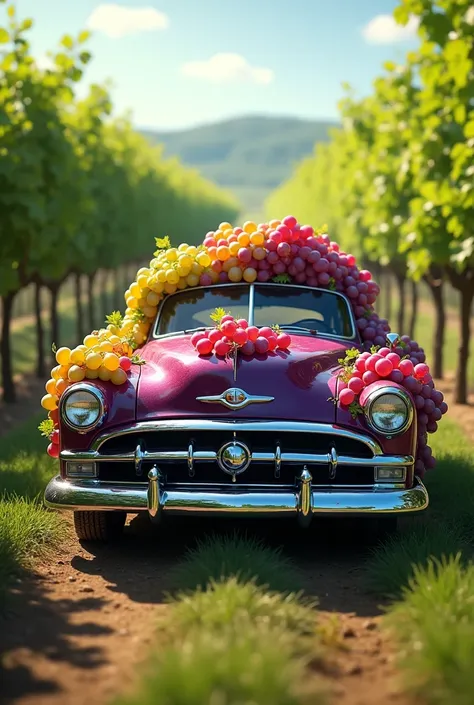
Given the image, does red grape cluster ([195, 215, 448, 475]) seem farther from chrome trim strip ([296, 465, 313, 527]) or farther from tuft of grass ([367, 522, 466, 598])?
chrome trim strip ([296, 465, 313, 527])

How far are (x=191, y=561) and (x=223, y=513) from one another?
1.09ft

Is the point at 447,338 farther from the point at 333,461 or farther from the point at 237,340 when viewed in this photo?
the point at 333,461

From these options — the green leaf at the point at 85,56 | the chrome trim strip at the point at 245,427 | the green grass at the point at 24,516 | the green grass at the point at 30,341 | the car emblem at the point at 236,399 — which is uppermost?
the green leaf at the point at 85,56

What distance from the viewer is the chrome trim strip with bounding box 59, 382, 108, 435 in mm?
5152

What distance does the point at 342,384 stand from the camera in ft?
17.3

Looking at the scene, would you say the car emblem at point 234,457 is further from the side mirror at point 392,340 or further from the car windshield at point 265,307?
the side mirror at point 392,340

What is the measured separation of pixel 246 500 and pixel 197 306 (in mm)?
1957

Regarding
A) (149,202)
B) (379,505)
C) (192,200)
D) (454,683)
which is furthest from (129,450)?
(192,200)

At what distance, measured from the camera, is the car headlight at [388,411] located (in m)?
5.07

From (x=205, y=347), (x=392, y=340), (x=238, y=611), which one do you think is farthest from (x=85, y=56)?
(x=238, y=611)

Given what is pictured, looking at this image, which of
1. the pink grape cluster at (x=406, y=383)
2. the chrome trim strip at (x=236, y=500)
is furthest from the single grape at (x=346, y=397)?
the chrome trim strip at (x=236, y=500)

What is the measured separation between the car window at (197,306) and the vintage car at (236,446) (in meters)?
0.97

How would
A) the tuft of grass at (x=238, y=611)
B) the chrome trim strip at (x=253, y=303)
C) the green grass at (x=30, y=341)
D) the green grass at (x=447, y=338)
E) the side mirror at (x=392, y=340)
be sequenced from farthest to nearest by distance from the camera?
the green grass at (x=447, y=338)
the green grass at (x=30, y=341)
the chrome trim strip at (x=253, y=303)
the side mirror at (x=392, y=340)
the tuft of grass at (x=238, y=611)

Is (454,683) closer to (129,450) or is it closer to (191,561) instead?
(191,561)
